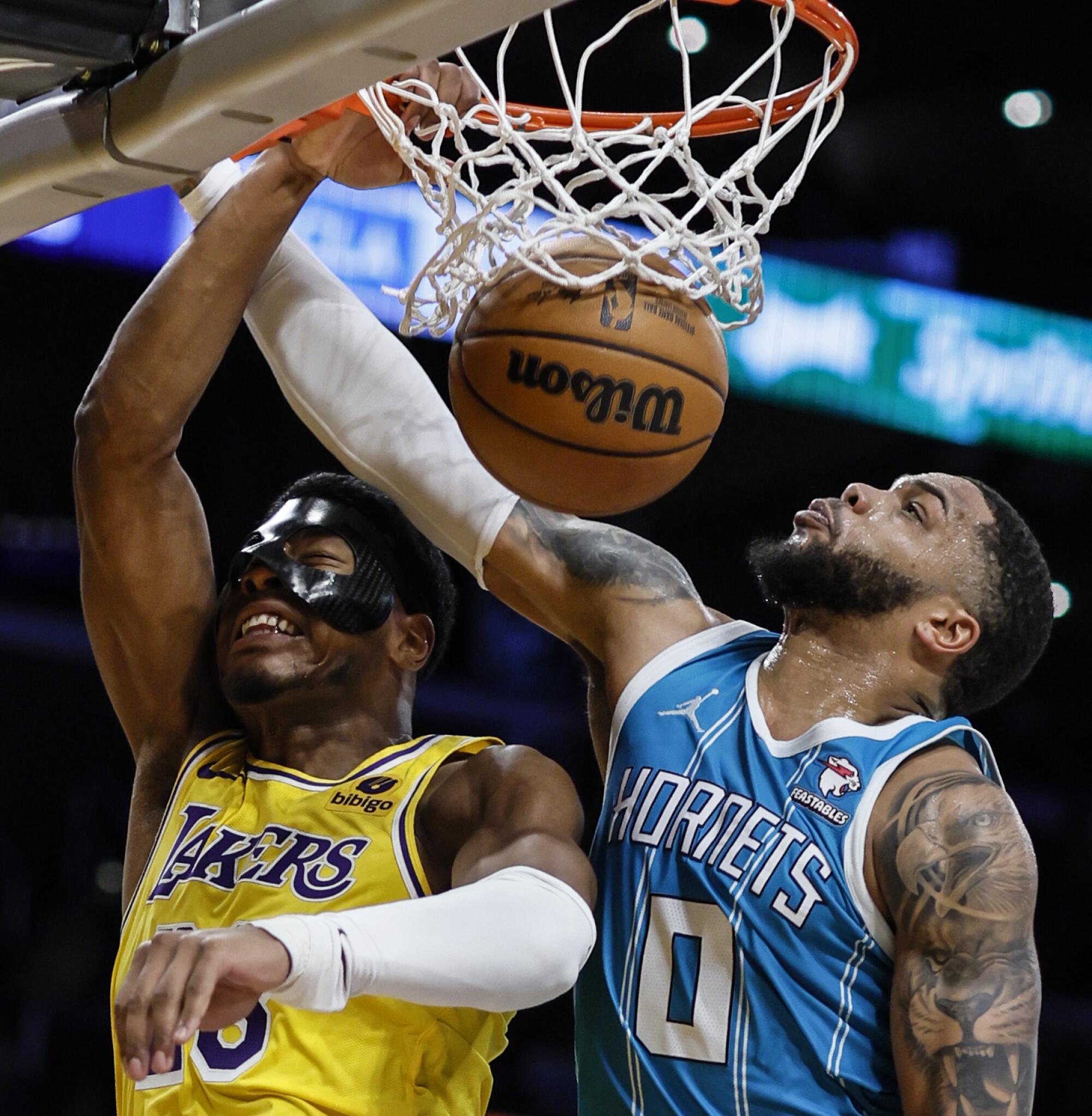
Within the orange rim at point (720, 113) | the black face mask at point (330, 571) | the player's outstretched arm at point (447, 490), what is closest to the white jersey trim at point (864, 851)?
the player's outstretched arm at point (447, 490)

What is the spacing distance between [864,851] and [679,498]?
6.55 meters

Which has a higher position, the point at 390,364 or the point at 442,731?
the point at 390,364

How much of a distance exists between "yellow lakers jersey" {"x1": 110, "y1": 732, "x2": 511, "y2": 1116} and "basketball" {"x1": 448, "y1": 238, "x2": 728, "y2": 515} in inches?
23.9

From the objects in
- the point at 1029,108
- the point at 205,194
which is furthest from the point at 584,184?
the point at 1029,108

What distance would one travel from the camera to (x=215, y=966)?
1.88 meters

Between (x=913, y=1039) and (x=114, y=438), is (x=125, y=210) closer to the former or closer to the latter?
(x=114, y=438)

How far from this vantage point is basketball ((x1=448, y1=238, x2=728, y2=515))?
233 centimetres

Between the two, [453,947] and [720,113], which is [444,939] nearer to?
[453,947]

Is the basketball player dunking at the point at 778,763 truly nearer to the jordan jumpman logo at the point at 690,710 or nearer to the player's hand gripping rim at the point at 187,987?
the jordan jumpman logo at the point at 690,710

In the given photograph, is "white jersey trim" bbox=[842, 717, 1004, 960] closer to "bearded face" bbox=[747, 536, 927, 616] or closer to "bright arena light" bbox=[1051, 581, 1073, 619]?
"bearded face" bbox=[747, 536, 927, 616]

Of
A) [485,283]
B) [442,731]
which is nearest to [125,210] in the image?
[442,731]

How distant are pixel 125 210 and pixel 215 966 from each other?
5.00 m

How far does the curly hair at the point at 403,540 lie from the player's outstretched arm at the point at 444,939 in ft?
1.23

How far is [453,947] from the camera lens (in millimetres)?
2176
